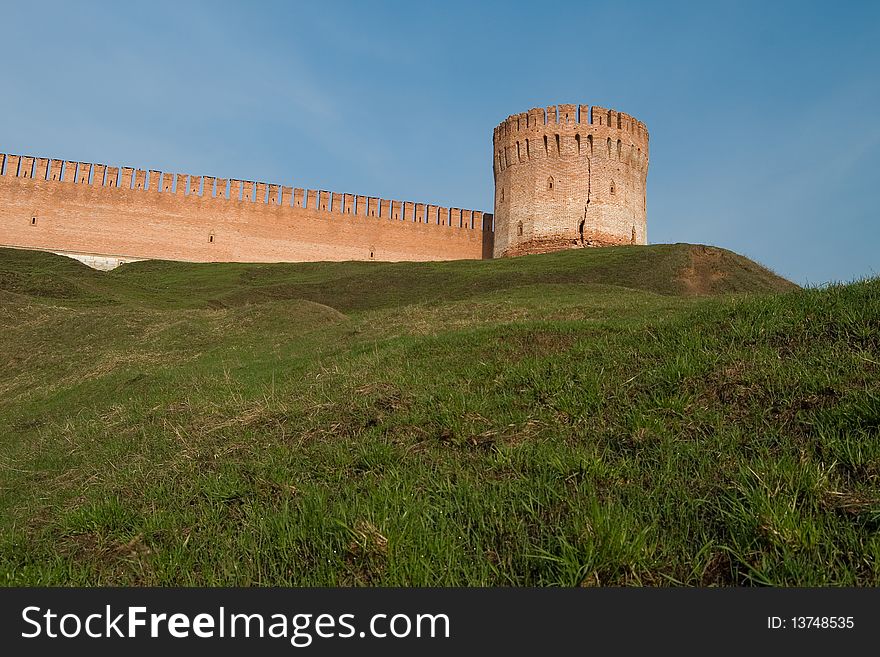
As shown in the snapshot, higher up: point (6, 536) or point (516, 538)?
point (516, 538)

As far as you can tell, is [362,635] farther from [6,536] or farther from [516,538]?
[6,536]

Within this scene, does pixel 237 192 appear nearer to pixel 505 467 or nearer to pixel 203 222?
pixel 203 222

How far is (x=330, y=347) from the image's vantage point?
31.1 ft

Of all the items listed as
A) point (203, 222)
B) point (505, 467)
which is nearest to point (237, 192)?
point (203, 222)

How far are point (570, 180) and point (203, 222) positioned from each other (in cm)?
1893

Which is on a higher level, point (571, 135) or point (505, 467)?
point (571, 135)

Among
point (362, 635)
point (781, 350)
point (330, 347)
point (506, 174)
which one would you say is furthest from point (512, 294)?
point (506, 174)

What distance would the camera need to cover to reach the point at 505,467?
3.15m

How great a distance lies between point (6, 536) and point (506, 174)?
33801 mm

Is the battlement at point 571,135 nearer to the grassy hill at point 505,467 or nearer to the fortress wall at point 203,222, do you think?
the fortress wall at point 203,222

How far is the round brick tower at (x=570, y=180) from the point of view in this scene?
3350 cm

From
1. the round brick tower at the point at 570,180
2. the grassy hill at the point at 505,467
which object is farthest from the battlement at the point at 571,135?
the grassy hill at the point at 505,467

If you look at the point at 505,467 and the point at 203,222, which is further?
the point at 203,222

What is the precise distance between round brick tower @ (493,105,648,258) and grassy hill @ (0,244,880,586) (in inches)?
1090
